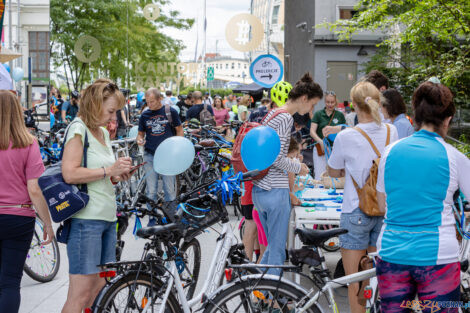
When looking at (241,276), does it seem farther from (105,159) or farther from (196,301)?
(105,159)

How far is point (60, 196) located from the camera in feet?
12.5

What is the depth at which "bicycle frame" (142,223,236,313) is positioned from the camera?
12.2 feet

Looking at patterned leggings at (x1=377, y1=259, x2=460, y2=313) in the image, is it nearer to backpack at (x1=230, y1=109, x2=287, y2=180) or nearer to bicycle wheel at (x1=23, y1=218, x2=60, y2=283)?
backpack at (x1=230, y1=109, x2=287, y2=180)

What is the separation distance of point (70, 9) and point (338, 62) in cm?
1917

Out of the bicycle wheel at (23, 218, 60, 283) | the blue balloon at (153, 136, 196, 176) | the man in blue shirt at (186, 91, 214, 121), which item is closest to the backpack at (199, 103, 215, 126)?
the man in blue shirt at (186, 91, 214, 121)

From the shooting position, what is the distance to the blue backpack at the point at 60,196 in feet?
12.5

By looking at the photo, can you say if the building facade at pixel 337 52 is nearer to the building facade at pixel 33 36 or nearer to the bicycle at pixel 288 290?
the building facade at pixel 33 36

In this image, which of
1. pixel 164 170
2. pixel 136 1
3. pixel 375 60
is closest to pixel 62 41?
pixel 136 1

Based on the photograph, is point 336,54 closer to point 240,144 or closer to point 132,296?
point 240,144

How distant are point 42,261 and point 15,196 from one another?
9.21 ft

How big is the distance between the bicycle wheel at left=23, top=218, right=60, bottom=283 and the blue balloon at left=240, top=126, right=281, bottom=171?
315cm

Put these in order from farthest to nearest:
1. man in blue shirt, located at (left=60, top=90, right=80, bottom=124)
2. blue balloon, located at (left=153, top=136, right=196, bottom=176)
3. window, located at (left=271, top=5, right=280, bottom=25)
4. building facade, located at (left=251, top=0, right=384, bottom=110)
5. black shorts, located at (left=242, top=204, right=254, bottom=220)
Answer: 1. window, located at (left=271, top=5, right=280, bottom=25)
2. building facade, located at (left=251, top=0, right=384, bottom=110)
3. man in blue shirt, located at (left=60, top=90, right=80, bottom=124)
4. black shorts, located at (left=242, top=204, right=254, bottom=220)
5. blue balloon, located at (left=153, top=136, right=196, bottom=176)

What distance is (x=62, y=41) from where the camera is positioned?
3753 centimetres

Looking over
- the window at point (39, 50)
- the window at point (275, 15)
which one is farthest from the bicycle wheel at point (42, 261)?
the window at point (275, 15)
